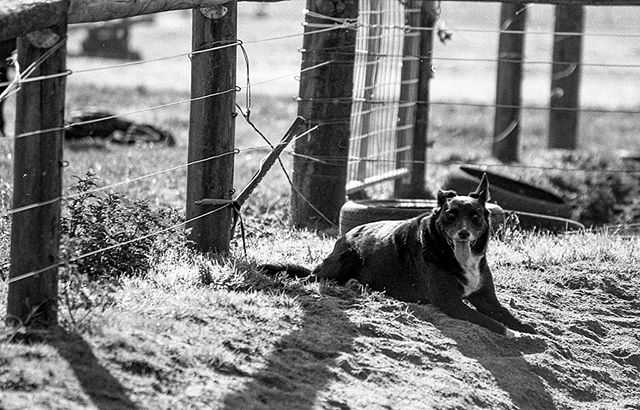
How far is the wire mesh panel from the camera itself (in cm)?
980

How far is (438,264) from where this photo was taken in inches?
269

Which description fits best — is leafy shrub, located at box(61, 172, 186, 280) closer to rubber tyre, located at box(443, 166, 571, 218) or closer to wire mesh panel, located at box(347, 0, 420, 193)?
wire mesh panel, located at box(347, 0, 420, 193)

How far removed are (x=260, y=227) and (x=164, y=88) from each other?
15.1 m

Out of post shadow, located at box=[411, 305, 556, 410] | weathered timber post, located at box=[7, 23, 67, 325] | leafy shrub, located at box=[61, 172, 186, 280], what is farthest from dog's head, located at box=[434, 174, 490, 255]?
weathered timber post, located at box=[7, 23, 67, 325]

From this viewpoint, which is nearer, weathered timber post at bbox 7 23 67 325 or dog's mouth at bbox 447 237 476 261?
weathered timber post at bbox 7 23 67 325

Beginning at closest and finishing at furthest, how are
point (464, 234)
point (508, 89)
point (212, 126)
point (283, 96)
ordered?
point (464, 234), point (212, 126), point (508, 89), point (283, 96)

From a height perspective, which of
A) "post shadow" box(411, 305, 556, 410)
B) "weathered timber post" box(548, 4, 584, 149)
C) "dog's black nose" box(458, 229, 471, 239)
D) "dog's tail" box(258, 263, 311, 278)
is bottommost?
"post shadow" box(411, 305, 556, 410)

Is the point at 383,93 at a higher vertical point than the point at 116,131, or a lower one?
higher

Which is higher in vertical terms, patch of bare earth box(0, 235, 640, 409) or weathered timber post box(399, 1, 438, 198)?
weathered timber post box(399, 1, 438, 198)

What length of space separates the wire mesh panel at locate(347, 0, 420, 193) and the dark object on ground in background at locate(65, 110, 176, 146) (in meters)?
4.29

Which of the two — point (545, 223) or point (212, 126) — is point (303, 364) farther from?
point (545, 223)

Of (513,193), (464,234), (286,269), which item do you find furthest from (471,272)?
(513,193)

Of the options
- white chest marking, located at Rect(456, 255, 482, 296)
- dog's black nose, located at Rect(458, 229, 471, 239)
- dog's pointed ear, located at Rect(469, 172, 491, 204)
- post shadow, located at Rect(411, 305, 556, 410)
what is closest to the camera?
post shadow, located at Rect(411, 305, 556, 410)

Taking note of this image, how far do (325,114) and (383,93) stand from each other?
1.47 m
